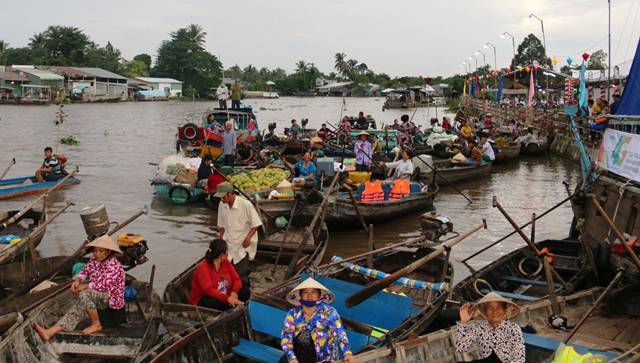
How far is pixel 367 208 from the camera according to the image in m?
13.0

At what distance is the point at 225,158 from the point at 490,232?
834 cm

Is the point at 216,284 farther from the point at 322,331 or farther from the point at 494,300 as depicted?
the point at 494,300

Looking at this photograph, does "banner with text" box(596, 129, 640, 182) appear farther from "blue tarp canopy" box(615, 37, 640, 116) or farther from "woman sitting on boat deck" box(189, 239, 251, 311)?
"woman sitting on boat deck" box(189, 239, 251, 311)

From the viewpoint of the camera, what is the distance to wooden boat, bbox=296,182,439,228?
40.2 ft

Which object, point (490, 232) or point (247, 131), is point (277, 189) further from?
point (247, 131)

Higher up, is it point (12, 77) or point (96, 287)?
point (12, 77)

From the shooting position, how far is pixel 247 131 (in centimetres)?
2381

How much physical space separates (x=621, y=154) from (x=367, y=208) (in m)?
A: 5.34

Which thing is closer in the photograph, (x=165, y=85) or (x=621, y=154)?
(x=621, y=154)

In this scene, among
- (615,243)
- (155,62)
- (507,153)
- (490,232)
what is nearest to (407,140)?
(507,153)

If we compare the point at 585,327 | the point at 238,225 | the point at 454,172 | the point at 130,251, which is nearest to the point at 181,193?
the point at 130,251

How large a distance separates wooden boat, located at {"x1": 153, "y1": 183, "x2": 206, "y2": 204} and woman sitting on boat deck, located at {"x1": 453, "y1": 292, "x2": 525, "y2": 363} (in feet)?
36.8

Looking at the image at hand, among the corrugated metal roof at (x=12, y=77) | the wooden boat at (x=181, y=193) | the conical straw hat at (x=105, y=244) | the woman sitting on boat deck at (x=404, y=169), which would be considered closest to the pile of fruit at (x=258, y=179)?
the wooden boat at (x=181, y=193)

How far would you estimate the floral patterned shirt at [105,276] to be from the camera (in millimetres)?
6305
